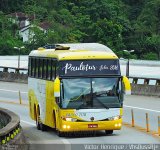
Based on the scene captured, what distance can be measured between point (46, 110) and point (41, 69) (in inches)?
68.1

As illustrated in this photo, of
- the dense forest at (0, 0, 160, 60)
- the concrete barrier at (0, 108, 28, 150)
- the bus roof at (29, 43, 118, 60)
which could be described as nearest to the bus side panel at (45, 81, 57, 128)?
the bus roof at (29, 43, 118, 60)

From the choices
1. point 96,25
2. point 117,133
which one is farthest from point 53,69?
point 96,25

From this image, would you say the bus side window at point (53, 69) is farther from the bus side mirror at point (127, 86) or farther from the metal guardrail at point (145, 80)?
the metal guardrail at point (145, 80)

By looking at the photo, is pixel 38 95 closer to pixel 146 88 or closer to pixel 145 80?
pixel 146 88

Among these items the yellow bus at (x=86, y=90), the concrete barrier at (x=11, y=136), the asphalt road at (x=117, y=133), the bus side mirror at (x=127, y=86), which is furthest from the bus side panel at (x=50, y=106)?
the concrete barrier at (x=11, y=136)

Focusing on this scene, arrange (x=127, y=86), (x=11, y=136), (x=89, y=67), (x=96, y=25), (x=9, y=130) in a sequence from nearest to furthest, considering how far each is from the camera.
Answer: (x=9, y=130) → (x=11, y=136) → (x=127, y=86) → (x=89, y=67) → (x=96, y=25)

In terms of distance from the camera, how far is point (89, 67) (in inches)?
946

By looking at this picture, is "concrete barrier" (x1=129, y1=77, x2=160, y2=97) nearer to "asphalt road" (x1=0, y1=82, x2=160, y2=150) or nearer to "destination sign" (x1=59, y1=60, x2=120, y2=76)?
"asphalt road" (x1=0, y1=82, x2=160, y2=150)

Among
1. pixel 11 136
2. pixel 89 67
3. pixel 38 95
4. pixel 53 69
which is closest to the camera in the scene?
pixel 11 136

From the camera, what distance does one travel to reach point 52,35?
371ft

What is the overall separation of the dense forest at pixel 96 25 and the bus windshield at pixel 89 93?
78.8 meters

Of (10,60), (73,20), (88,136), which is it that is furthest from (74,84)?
(73,20)

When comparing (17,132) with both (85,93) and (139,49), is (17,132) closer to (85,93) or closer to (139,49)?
(85,93)

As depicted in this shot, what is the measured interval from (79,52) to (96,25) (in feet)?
272
